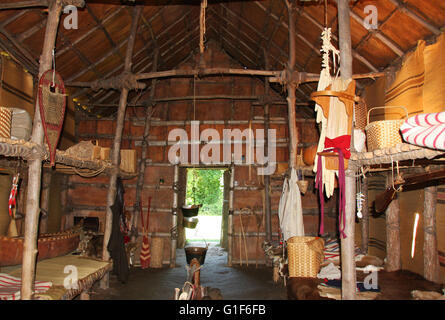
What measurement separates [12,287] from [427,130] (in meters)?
5.97

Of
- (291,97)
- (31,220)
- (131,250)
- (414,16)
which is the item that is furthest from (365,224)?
(31,220)

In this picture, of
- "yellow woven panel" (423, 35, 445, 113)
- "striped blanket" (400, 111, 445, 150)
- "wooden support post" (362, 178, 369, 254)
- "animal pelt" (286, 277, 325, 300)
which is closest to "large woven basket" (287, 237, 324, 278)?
"animal pelt" (286, 277, 325, 300)

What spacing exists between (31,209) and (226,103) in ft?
24.0

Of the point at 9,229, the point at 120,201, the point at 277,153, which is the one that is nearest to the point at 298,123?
the point at 277,153

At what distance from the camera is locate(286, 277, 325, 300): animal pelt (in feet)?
16.3

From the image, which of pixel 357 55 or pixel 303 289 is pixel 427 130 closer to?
pixel 303 289

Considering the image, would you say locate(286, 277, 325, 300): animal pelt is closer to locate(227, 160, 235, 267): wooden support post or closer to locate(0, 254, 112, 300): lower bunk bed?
locate(0, 254, 112, 300): lower bunk bed

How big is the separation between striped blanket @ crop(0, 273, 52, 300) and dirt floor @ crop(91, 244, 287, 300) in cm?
185

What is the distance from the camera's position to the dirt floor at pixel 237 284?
528 centimetres

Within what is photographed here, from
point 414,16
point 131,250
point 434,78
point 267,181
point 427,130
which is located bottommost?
point 131,250

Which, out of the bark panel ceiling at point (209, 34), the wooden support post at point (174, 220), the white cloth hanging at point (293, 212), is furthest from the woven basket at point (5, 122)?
the wooden support post at point (174, 220)

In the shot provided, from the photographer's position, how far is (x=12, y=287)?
15.8 ft
